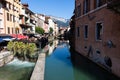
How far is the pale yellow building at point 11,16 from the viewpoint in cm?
3572

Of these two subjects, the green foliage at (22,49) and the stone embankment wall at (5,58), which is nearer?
the stone embankment wall at (5,58)

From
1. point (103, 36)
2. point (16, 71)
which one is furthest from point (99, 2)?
point (16, 71)

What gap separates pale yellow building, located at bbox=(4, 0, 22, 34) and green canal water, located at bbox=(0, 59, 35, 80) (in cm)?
1714

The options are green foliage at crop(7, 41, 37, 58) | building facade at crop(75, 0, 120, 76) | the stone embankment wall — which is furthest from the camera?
green foliage at crop(7, 41, 37, 58)

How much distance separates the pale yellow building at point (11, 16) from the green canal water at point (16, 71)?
675 inches

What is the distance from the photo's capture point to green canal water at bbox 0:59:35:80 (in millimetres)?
14370

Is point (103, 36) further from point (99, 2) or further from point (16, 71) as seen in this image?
point (16, 71)

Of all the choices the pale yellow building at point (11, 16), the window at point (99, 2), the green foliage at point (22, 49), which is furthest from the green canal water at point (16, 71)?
the pale yellow building at point (11, 16)

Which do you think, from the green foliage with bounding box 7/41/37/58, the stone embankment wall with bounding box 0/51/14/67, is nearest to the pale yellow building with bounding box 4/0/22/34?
the green foliage with bounding box 7/41/37/58

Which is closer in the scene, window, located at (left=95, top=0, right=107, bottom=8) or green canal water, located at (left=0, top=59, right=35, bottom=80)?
green canal water, located at (left=0, top=59, right=35, bottom=80)

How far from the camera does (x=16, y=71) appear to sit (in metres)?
16.2

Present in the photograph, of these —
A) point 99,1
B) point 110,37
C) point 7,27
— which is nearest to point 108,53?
point 110,37

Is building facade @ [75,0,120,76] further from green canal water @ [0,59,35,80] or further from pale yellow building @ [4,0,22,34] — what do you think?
pale yellow building @ [4,0,22,34]

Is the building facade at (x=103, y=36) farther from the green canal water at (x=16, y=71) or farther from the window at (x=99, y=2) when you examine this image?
the green canal water at (x=16, y=71)
